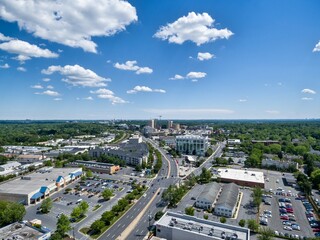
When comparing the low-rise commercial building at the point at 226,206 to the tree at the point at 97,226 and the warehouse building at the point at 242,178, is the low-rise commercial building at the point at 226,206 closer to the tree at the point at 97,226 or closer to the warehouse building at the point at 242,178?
the warehouse building at the point at 242,178

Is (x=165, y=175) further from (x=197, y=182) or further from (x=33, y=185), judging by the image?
(x=33, y=185)

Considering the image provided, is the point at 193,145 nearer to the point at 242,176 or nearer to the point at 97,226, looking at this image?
the point at 242,176

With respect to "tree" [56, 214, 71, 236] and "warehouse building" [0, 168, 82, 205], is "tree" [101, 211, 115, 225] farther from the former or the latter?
"warehouse building" [0, 168, 82, 205]

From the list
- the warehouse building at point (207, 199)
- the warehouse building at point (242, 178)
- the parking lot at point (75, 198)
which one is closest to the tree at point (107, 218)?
the parking lot at point (75, 198)

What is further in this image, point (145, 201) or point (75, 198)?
point (75, 198)

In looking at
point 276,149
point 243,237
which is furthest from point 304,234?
point 276,149

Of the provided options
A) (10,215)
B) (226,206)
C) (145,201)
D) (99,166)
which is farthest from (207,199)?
(99,166)
